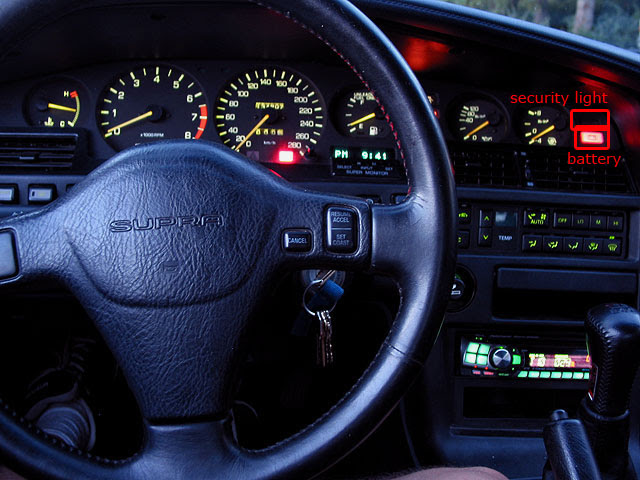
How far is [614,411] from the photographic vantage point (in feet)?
4.25

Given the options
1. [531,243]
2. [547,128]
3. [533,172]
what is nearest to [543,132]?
[547,128]

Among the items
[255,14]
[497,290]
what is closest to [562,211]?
[497,290]

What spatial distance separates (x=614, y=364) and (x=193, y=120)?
131 cm

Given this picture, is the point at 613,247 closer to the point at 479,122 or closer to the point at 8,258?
the point at 479,122

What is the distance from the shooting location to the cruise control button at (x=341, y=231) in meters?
0.96

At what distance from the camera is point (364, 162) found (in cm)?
180

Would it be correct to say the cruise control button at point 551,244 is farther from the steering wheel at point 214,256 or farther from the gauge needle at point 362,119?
the steering wheel at point 214,256

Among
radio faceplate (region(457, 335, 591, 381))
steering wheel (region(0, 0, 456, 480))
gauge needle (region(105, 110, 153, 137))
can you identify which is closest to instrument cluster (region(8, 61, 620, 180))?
gauge needle (region(105, 110, 153, 137))

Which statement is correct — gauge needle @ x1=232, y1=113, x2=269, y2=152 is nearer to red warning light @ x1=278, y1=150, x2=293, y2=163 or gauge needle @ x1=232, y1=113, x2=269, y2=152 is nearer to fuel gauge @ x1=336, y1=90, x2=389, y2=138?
red warning light @ x1=278, y1=150, x2=293, y2=163

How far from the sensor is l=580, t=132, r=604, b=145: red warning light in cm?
195

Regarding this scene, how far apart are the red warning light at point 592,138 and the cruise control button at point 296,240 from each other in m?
1.29

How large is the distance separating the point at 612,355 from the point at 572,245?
22.6 inches

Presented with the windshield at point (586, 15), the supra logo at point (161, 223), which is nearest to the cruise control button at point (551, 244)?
the windshield at point (586, 15)

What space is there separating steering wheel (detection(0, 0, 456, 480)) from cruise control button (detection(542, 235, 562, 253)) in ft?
Answer: 2.86
